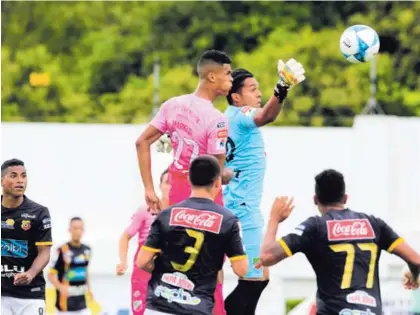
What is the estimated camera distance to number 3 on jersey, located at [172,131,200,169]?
10859mm

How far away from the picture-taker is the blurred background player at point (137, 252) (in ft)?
41.5

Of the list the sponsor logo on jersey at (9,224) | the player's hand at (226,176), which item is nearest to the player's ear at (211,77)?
the player's hand at (226,176)

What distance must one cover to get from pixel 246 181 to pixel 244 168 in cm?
11

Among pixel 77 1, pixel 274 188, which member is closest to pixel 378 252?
pixel 274 188

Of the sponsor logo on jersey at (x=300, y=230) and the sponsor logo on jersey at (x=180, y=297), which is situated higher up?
the sponsor logo on jersey at (x=300, y=230)

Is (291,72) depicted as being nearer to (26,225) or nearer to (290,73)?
(290,73)

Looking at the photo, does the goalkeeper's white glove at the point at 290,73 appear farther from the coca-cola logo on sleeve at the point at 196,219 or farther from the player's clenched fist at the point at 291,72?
the coca-cola logo on sleeve at the point at 196,219

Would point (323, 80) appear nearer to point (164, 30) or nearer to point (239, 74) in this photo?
point (164, 30)

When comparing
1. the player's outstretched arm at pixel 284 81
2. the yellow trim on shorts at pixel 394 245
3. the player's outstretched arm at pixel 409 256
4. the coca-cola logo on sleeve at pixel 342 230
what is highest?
the player's outstretched arm at pixel 284 81

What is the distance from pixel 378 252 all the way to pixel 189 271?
1354 mm

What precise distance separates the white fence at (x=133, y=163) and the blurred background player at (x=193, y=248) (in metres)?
14.6

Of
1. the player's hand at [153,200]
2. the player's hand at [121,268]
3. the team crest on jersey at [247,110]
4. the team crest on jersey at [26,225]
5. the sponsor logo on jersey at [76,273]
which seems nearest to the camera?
the player's hand at [153,200]

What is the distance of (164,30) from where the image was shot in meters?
41.9

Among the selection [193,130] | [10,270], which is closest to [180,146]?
[193,130]
